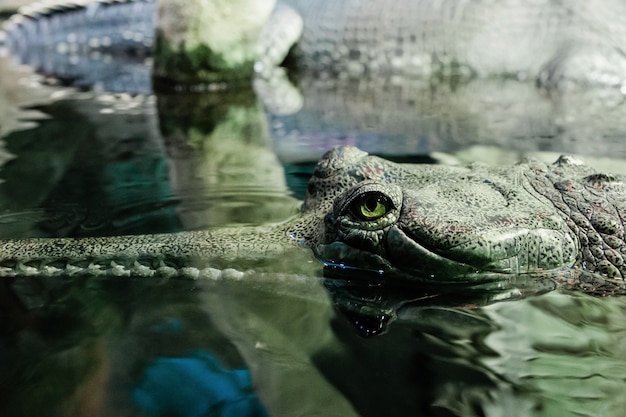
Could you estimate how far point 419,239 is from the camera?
2037 mm

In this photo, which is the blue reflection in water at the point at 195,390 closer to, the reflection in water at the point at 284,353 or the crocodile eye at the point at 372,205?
the reflection in water at the point at 284,353

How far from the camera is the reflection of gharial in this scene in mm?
2031

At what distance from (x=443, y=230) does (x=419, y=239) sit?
0.27 ft

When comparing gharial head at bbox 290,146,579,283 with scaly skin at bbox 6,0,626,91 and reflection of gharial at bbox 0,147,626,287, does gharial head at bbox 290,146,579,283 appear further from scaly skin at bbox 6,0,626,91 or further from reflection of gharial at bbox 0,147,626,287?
scaly skin at bbox 6,0,626,91

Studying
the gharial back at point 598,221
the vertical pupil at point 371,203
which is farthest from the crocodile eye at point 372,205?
the gharial back at point 598,221

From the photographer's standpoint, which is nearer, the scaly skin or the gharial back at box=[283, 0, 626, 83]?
the scaly skin

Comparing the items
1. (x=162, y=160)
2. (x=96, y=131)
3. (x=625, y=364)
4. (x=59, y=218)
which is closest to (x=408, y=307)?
(x=625, y=364)

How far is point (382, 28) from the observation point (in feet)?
25.8

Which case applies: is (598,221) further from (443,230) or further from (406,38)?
(406,38)

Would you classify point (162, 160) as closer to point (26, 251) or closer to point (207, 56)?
point (26, 251)

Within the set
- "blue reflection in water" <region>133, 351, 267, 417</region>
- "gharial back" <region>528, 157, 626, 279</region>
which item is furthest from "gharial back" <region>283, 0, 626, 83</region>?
"blue reflection in water" <region>133, 351, 267, 417</region>

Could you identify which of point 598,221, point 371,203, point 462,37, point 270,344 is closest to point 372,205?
point 371,203

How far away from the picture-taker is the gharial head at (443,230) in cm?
203

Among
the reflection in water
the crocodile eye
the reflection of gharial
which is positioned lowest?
the reflection in water
